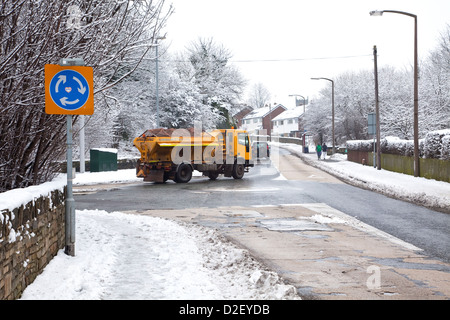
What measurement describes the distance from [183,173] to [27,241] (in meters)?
18.6

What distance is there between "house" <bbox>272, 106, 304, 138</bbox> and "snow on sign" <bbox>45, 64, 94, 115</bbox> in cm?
10526

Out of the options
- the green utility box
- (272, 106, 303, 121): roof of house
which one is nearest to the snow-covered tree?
the green utility box

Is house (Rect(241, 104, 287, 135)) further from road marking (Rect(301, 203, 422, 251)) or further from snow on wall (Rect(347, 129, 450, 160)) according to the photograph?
road marking (Rect(301, 203, 422, 251))

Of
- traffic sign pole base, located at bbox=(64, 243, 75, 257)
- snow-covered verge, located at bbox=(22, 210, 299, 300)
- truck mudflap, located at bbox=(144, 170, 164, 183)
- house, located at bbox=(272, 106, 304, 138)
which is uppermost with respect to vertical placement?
house, located at bbox=(272, 106, 304, 138)

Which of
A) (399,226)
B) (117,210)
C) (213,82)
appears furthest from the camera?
(213,82)

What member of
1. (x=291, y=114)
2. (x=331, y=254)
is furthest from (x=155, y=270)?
(x=291, y=114)

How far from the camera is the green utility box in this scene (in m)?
29.5

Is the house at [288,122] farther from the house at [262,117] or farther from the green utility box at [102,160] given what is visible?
the green utility box at [102,160]

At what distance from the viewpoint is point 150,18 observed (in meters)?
8.76

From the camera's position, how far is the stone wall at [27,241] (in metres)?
5.00

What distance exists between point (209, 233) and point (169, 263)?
9.25 feet

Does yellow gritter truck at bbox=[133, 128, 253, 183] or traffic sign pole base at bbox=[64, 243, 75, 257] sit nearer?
traffic sign pole base at bbox=[64, 243, 75, 257]
